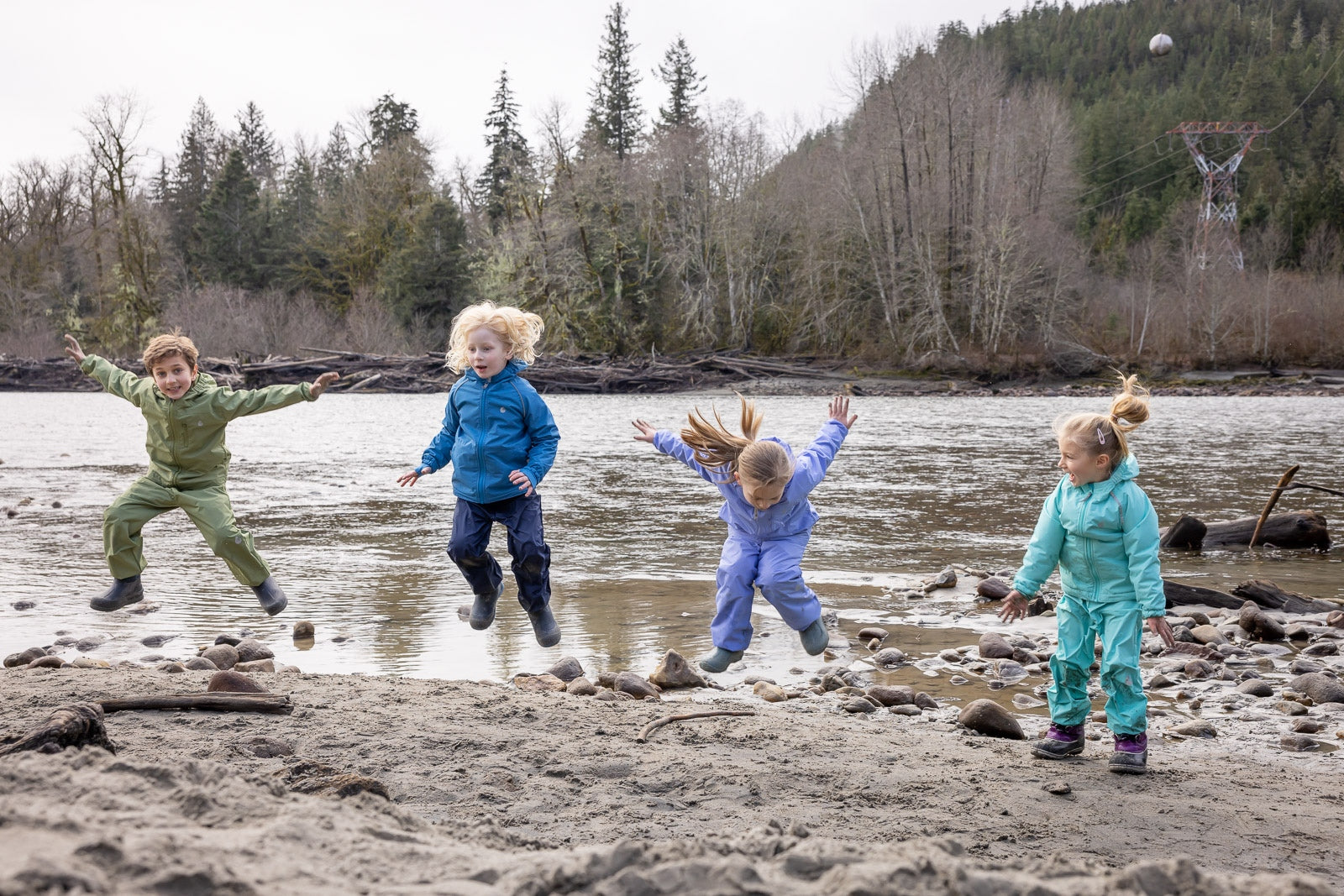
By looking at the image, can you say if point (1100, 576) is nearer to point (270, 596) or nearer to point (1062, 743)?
point (1062, 743)

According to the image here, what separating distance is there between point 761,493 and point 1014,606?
4.40 ft

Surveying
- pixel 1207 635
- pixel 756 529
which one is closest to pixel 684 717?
pixel 756 529

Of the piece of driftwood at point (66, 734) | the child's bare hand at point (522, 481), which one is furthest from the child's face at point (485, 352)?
the piece of driftwood at point (66, 734)

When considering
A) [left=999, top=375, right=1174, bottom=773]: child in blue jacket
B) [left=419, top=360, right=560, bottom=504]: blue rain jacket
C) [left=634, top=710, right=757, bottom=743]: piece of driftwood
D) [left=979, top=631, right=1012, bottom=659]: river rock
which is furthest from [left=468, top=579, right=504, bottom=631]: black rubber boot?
[left=999, top=375, right=1174, bottom=773]: child in blue jacket

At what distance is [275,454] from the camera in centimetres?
2111

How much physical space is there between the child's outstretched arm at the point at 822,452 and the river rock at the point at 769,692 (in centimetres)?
109

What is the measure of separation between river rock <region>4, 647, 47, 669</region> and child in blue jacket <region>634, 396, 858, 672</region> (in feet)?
12.7

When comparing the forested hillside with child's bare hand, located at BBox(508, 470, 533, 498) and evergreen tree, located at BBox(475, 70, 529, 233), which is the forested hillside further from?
child's bare hand, located at BBox(508, 470, 533, 498)

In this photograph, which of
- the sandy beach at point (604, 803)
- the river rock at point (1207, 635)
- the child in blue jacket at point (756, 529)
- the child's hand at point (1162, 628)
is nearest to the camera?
the sandy beach at point (604, 803)

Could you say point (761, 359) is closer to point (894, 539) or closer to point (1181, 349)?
point (1181, 349)

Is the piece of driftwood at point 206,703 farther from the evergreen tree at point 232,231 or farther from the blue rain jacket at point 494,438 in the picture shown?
the evergreen tree at point 232,231

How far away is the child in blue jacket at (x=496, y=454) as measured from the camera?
641cm

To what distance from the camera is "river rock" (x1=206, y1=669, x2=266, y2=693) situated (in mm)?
5160

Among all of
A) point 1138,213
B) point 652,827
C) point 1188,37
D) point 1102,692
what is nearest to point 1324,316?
point 1138,213
